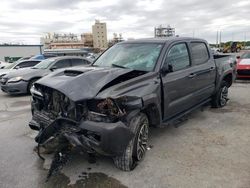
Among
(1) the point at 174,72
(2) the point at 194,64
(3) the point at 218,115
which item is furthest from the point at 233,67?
Answer: (1) the point at 174,72

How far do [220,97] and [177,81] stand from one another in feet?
8.86

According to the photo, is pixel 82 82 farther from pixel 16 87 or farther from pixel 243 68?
pixel 243 68

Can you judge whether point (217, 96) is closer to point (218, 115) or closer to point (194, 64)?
point (218, 115)

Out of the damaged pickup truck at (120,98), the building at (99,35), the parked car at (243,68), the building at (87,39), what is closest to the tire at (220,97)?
the damaged pickup truck at (120,98)

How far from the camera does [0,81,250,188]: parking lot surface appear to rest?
3.02 m

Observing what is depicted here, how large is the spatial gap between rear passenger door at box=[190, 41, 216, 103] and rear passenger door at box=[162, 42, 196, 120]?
0.20 metres

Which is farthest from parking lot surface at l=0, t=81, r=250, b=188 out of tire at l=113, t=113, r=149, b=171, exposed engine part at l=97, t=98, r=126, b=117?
exposed engine part at l=97, t=98, r=126, b=117

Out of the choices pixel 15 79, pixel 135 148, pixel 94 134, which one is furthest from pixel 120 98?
pixel 15 79

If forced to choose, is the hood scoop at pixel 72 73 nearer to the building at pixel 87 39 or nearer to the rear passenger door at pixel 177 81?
the rear passenger door at pixel 177 81

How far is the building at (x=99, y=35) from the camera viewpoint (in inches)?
3943

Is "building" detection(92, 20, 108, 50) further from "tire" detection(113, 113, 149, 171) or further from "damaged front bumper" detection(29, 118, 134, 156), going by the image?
"damaged front bumper" detection(29, 118, 134, 156)

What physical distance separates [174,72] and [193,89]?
2.76 feet

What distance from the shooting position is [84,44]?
9438 centimetres

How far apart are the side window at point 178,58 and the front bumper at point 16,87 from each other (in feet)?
21.1
